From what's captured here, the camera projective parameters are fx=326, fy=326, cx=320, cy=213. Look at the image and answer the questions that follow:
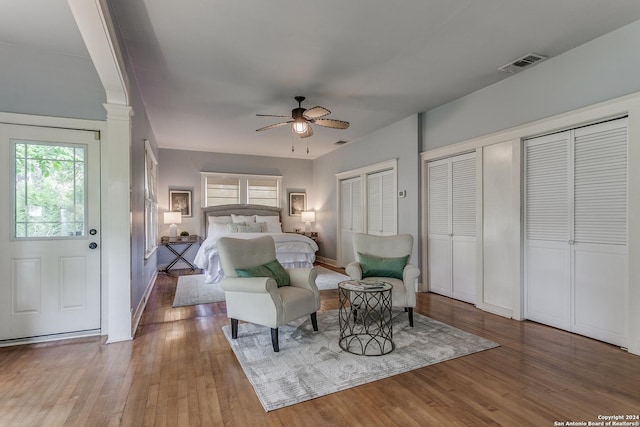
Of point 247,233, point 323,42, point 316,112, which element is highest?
point 323,42

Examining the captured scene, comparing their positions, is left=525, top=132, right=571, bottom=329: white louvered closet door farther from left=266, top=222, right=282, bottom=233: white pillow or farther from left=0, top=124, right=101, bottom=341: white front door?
left=266, top=222, right=282, bottom=233: white pillow

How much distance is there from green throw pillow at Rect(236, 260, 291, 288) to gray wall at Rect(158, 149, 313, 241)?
465 centimetres

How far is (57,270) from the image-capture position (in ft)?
10.3

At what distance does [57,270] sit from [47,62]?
1.97 m

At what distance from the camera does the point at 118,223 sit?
3115mm

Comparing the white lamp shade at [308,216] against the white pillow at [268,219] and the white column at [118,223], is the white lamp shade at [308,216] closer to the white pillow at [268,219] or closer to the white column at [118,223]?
the white pillow at [268,219]

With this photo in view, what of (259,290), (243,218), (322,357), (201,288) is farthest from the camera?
(243,218)

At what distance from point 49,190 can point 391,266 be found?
11.8ft

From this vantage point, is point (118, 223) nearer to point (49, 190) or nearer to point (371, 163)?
point (49, 190)

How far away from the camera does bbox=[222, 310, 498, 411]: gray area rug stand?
226cm

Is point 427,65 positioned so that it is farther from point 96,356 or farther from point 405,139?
point 96,356

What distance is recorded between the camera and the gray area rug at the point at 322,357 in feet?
7.42

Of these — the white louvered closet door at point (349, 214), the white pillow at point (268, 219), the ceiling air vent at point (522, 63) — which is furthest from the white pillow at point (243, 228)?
the ceiling air vent at point (522, 63)

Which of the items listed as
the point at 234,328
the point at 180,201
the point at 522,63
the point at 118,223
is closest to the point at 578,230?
the point at 522,63
